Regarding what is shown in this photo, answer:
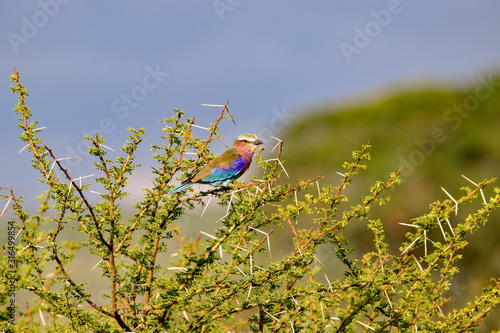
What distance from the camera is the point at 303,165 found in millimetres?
23500

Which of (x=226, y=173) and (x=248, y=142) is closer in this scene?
(x=226, y=173)

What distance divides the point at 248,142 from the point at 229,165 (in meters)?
0.72

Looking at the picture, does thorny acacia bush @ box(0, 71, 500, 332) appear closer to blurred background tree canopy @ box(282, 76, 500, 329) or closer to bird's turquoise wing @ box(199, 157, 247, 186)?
bird's turquoise wing @ box(199, 157, 247, 186)

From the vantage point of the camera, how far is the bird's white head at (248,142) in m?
6.75

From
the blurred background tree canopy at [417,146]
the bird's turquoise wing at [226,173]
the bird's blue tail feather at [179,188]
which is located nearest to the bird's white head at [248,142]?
the bird's turquoise wing at [226,173]

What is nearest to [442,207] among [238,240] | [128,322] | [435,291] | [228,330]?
[435,291]

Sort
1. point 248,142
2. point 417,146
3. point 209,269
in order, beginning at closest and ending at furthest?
1. point 209,269
2. point 248,142
3. point 417,146

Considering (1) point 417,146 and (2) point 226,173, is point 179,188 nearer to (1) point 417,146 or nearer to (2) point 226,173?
(2) point 226,173

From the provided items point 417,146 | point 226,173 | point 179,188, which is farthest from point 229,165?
point 417,146

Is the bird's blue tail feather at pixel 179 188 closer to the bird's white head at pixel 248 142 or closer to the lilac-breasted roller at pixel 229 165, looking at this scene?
the lilac-breasted roller at pixel 229 165

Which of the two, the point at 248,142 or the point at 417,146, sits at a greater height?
the point at 417,146

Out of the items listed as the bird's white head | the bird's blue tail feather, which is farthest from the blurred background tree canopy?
the bird's blue tail feather

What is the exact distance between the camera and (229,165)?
6188 mm

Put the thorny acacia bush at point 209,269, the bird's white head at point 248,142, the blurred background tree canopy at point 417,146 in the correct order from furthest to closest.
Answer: the blurred background tree canopy at point 417,146
the bird's white head at point 248,142
the thorny acacia bush at point 209,269
